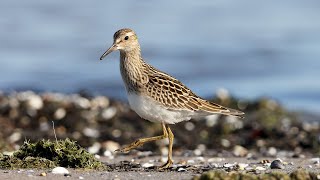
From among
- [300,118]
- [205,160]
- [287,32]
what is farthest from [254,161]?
[287,32]

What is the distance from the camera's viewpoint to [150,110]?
8.55 metres

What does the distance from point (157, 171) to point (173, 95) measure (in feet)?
3.65

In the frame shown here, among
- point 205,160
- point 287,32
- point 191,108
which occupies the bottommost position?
point 205,160

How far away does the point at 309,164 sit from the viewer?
29.2 feet

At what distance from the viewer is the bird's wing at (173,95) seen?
869 cm

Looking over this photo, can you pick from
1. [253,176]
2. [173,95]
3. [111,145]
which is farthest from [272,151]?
[253,176]

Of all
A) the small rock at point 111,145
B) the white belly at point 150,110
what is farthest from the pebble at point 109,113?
the white belly at point 150,110

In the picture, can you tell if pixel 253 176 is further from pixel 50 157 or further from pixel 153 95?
pixel 50 157

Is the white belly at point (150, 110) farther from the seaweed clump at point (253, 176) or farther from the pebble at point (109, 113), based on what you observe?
the pebble at point (109, 113)

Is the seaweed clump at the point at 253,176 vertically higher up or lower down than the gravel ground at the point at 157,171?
higher up

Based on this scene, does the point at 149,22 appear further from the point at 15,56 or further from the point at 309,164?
the point at 309,164

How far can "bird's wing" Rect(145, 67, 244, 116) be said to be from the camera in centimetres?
869

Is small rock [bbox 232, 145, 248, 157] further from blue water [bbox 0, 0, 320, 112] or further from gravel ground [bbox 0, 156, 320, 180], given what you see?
blue water [bbox 0, 0, 320, 112]

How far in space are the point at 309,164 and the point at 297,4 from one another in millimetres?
19108
